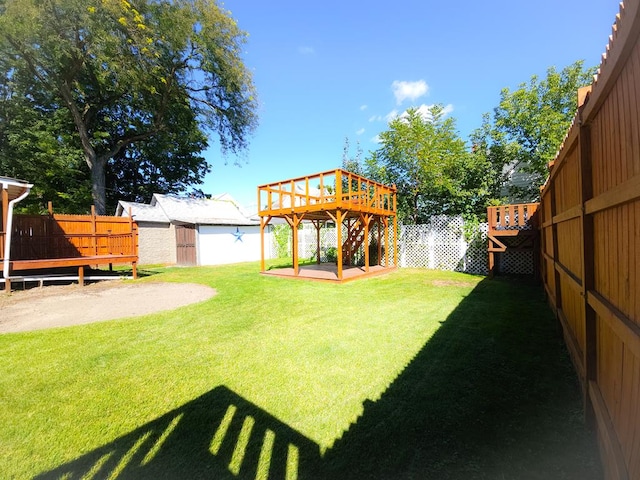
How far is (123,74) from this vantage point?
14586 millimetres

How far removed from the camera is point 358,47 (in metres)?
9.85

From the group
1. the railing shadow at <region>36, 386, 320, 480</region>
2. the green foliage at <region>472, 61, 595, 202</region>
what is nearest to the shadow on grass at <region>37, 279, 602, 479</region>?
the railing shadow at <region>36, 386, 320, 480</region>

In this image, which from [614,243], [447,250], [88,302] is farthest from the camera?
[447,250]

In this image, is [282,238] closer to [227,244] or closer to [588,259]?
[227,244]

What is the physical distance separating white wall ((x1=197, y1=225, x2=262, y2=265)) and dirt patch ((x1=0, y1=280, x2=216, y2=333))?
21.7 ft

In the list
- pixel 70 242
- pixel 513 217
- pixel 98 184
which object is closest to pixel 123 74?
pixel 98 184

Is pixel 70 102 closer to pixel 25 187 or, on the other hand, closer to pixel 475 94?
pixel 25 187

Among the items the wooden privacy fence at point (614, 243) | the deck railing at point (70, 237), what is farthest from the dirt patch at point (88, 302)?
the wooden privacy fence at point (614, 243)

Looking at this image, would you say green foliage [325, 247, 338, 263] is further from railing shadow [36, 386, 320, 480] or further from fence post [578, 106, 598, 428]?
fence post [578, 106, 598, 428]

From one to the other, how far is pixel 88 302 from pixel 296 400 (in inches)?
263

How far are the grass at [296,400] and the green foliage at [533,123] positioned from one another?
29.2 ft

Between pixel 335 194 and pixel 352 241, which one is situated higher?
pixel 335 194

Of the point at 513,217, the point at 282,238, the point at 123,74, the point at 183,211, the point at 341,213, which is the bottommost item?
the point at 282,238

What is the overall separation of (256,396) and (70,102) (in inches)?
849
